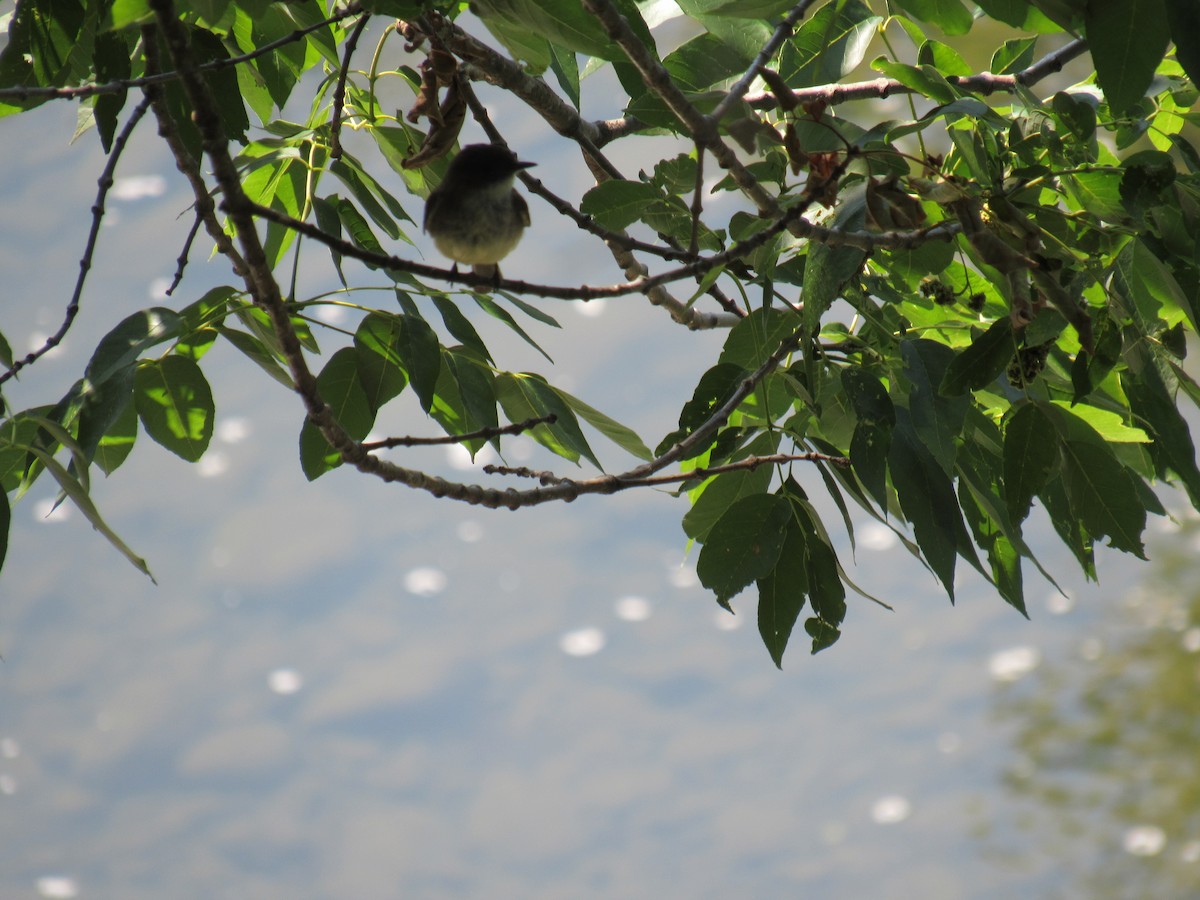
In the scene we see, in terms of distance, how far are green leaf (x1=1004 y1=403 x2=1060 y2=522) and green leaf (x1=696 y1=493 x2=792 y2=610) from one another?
24cm

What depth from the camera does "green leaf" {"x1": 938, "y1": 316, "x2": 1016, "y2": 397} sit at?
3.38 ft

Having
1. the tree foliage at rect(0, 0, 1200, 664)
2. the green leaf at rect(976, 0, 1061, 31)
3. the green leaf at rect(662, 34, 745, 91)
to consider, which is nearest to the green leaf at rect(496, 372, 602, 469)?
the tree foliage at rect(0, 0, 1200, 664)

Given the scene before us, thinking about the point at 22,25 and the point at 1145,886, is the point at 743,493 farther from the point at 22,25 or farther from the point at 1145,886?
the point at 1145,886

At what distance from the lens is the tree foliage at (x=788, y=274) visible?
0.95m

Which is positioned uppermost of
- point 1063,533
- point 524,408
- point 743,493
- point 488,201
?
point 488,201

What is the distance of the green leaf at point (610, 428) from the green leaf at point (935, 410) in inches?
13.5

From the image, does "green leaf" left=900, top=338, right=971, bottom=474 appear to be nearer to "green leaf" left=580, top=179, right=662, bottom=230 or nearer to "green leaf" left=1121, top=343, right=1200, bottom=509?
"green leaf" left=1121, top=343, right=1200, bottom=509

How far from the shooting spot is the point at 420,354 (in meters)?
1.10

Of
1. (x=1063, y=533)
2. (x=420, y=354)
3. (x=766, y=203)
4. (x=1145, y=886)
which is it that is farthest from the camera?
(x=1145, y=886)

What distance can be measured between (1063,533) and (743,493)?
1.20ft

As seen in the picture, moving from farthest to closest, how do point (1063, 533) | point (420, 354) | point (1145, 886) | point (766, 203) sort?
point (1145, 886), point (1063, 533), point (420, 354), point (766, 203)

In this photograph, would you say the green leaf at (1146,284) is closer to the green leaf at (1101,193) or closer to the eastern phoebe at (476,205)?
the green leaf at (1101,193)

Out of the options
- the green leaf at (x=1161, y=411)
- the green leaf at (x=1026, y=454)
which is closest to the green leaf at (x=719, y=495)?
the green leaf at (x=1026, y=454)

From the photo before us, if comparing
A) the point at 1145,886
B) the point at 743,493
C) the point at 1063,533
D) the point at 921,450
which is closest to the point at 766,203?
the point at 921,450
